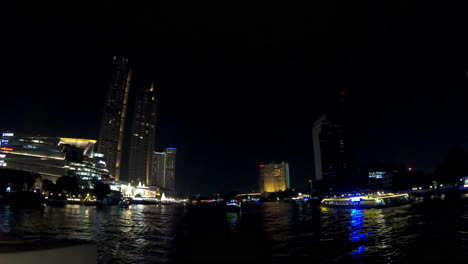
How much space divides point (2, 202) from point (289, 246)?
9107cm

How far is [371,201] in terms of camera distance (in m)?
87.2

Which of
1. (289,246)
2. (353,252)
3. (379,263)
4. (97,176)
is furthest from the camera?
(97,176)

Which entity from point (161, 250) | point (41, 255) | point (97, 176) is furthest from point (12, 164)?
point (41, 255)

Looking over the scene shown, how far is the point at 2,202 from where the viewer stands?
78062mm

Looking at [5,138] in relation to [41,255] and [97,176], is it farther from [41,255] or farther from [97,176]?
[41,255]

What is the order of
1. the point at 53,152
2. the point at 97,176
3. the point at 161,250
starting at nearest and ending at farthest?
the point at 161,250
the point at 53,152
the point at 97,176

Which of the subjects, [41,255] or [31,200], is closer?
[41,255]

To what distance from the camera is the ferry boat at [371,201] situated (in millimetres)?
85500

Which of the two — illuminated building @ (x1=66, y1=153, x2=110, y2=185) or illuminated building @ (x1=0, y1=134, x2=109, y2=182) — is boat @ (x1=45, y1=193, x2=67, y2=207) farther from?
illuminated building @ (x1=66, y1=153, x2=110, y2=185)

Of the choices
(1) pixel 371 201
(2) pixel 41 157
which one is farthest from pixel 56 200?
Answer: (1) pixel 371 201

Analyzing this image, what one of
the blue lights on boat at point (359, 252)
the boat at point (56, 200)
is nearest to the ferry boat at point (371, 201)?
the blue lights on boat at point (359, 252)

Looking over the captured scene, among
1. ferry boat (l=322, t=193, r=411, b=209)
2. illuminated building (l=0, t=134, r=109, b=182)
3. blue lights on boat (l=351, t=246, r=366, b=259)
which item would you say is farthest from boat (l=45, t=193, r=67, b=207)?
blue lights on boat (l=351, t=246, r=366, b=259)

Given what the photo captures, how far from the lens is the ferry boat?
8550 cm

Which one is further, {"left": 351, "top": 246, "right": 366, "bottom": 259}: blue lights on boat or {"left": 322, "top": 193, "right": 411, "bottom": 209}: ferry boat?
{"left": 322, "top": 193, "right": 411, "bottom": 209}: ferry boat
